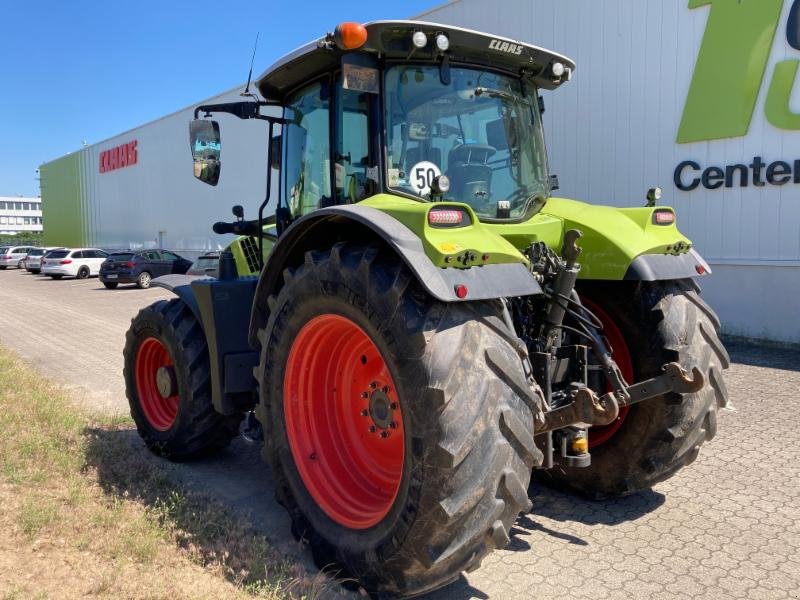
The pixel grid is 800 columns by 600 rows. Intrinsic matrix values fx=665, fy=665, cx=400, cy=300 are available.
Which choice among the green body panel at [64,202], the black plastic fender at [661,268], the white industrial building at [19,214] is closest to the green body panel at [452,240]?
the black plastic fender at [661,268]

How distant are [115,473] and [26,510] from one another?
2.53 feet

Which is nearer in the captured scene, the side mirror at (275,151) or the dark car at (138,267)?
the side mirror at (275,151)

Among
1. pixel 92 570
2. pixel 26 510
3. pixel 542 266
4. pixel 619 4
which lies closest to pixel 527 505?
pixel 542 266

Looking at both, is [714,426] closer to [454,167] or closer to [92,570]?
[454,167]

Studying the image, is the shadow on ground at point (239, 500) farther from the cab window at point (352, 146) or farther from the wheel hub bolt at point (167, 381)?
the cab window at point (352, 146)

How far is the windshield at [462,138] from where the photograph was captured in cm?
350

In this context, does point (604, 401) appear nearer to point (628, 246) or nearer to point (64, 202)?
point (628, 246)

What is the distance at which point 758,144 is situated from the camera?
981cm

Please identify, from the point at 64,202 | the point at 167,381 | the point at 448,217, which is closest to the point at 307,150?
the point at 448,217

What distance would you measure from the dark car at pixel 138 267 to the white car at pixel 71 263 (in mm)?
5088

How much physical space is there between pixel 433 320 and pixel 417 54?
1570 mm

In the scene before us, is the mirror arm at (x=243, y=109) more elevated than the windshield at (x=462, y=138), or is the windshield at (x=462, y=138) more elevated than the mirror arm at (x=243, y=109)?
the mirror arm at (x=243, y=109)

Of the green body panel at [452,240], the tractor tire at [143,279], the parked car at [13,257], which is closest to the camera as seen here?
the green body panel at [452,240]

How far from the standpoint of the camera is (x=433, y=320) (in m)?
2.70
